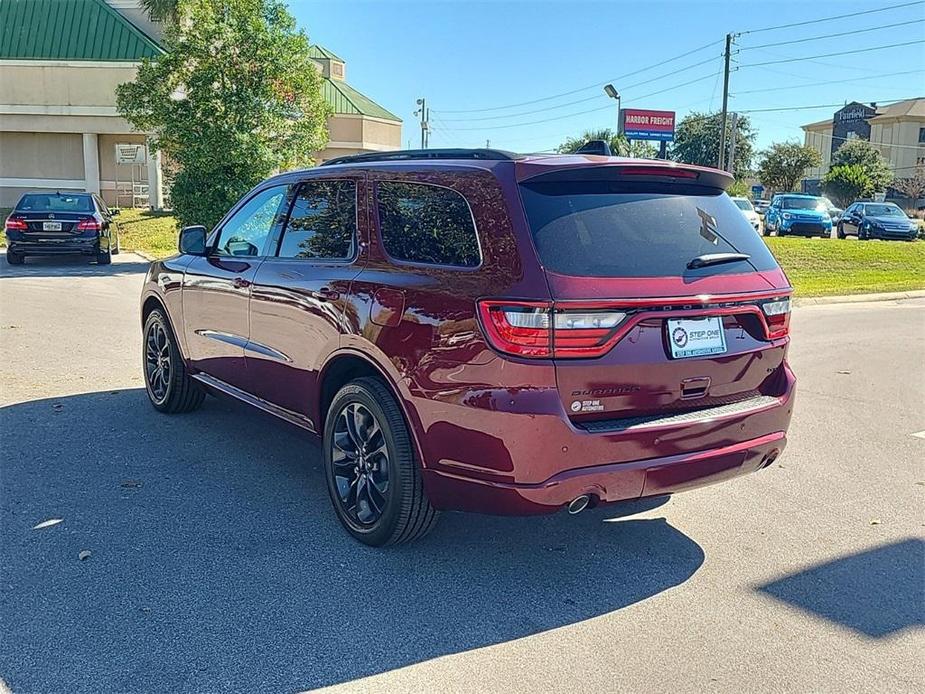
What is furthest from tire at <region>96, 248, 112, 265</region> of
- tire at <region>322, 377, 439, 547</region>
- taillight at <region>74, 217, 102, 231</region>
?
tire at <region>322, 377, 439, 547</region>

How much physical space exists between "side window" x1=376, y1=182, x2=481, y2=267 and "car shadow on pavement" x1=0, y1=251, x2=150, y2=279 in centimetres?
1408

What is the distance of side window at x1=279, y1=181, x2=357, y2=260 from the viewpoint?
4469mm

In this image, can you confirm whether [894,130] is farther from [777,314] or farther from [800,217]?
[777,314]

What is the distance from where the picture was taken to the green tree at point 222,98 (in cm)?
1902

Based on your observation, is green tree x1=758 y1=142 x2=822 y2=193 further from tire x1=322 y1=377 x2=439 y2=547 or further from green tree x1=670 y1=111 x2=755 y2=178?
tire x1=322 y1=377 x2=439 y2=547

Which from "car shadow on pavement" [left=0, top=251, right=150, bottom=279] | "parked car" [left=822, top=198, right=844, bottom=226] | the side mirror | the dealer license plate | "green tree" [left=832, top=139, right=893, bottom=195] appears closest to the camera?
the dealer license plate

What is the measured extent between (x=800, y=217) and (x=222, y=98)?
19.1 metres

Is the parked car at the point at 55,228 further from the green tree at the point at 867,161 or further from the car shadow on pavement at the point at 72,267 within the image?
the green tree at the point at 867,161

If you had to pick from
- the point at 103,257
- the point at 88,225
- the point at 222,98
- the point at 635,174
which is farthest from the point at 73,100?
the point at 635,174

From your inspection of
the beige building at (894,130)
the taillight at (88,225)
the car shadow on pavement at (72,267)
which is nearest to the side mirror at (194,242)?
the car shadow on pavement at (72,267)

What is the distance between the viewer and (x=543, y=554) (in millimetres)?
4176

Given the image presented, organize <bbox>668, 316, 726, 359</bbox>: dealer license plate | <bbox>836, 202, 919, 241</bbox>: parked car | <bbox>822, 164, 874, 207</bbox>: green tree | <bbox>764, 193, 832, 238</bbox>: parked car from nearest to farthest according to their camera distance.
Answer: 1. <bbox>668, 316, 726, 359</bbox>: dealer license plate
2. <bbox>764, 193, 832, 238</bbox>: parked car
3. <bbox>836, 202, 919, 241</bbox>: parked car
4. <bbox>822, 164, 874, 207</bbox>: green tree

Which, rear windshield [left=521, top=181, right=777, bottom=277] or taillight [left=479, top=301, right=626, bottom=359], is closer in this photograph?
taillight [left=479, top=301, right=626, bottom=359]

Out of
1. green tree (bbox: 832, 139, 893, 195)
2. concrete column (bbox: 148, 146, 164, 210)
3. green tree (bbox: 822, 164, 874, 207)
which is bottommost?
concrete column (bbox: 148, 146, 164, 210)
